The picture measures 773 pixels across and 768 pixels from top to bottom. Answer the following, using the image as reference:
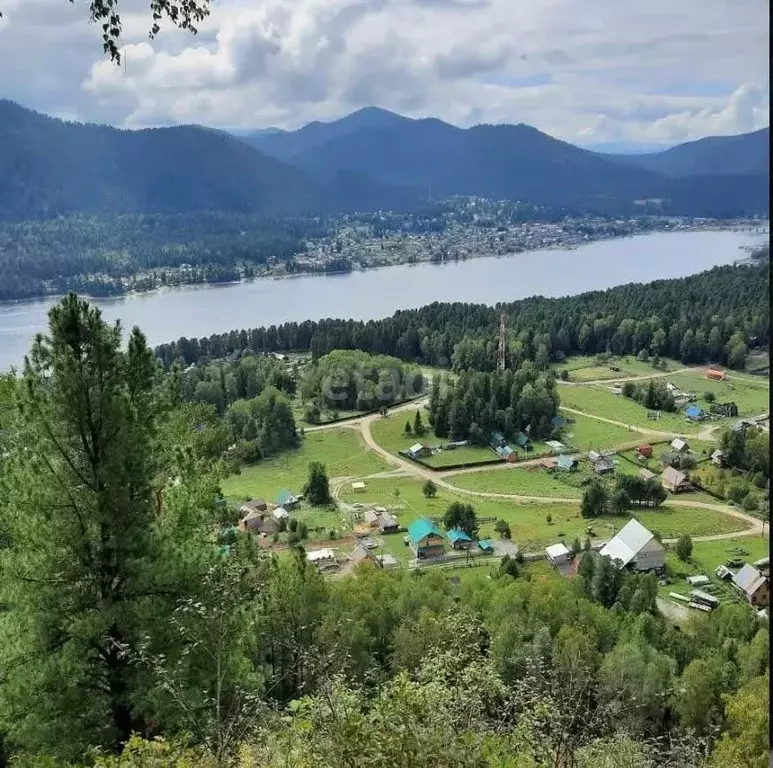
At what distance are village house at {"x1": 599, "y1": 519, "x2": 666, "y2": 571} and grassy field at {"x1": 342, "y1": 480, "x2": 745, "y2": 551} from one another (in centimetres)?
117

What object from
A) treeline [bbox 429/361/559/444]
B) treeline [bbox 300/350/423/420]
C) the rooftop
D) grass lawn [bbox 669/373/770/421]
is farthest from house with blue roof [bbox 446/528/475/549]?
grass lawn [bbox 669/373/770/421]

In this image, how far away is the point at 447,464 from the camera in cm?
1842

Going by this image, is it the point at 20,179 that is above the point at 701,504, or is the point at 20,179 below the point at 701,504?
above

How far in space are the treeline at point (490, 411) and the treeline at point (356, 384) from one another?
2726 mm

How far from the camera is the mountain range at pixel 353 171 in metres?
92.8

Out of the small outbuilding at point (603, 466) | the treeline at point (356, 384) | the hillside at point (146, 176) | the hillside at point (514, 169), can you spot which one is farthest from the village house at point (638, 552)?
the hillside at point (514, 169)

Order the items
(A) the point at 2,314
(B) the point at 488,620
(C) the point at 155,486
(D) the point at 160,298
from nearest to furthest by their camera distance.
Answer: (C) the point at 155,486, (B) the point at 488,620, (A) the point at 2,314, (D) the point at 160,298

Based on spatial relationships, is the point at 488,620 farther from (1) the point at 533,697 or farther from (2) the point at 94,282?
(2) the point at 94,282

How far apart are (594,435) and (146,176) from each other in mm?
93753

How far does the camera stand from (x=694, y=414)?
21.2m

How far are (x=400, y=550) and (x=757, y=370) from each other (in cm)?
1875

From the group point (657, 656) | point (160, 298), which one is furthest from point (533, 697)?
point (160, 298)

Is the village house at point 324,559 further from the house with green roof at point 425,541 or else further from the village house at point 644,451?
the village house at point 644,451

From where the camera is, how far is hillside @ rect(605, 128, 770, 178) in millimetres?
118688
